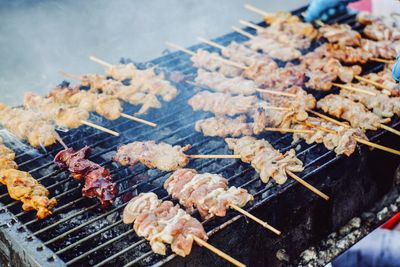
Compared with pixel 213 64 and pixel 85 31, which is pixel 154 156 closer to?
pixel 213 64

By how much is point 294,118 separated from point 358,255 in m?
1.69

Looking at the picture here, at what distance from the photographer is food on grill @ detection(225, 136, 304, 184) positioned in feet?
14.8

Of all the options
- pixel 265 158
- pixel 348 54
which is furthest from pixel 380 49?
pixel 265 158

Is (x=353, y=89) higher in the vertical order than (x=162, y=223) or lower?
higher

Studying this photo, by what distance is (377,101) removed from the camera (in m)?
5.62

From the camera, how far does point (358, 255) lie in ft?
16.2

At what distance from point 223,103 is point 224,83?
640mm

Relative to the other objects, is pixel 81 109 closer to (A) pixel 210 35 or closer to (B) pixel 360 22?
(B) pixel 360 22

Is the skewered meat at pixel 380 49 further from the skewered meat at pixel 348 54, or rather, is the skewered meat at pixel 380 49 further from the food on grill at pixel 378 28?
the food on grill at pixel 378 28

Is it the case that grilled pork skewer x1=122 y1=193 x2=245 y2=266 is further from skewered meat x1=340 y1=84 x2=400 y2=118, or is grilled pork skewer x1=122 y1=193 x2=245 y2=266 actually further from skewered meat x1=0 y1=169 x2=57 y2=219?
skewered meat x1=340 y1=84 x2=400 y2=118

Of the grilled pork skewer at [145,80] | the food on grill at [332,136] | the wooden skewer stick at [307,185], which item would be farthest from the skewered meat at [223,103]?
the wooden skewer stick at [307,185]

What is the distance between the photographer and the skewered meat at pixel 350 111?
17.1ft

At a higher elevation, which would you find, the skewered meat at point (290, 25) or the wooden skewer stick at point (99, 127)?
the skewered meat at point (290, 25)

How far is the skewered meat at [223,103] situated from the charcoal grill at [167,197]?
0.45 ft
